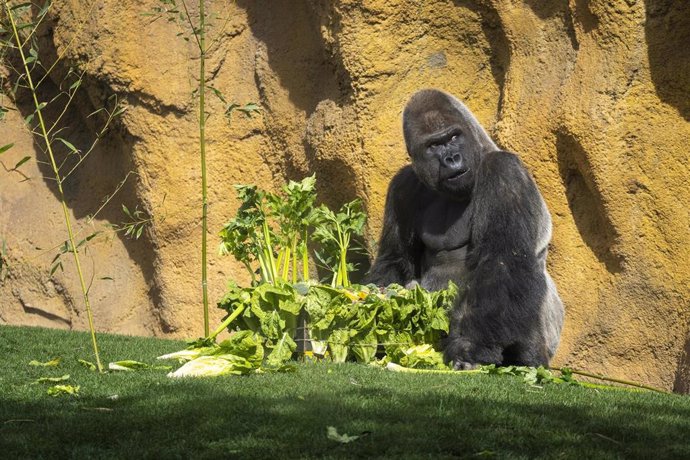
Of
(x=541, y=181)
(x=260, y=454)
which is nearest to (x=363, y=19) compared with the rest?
(x=541, y=181)

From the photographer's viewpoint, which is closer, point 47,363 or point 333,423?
point 333,423

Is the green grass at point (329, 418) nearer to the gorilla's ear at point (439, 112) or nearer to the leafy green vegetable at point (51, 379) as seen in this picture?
the leafy green vegetable at point (51, 379)

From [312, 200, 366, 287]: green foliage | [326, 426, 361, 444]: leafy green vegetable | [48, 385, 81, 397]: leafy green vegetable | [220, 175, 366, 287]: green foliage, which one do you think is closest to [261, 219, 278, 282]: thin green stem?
[220, 175, 366, 287]: green foliage

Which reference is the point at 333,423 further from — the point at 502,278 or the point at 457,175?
the point at 457,175

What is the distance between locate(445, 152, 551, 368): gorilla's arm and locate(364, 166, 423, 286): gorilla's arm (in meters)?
0.78

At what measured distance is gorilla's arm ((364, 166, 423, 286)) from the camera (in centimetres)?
716

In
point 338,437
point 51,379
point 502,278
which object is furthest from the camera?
point 502,278

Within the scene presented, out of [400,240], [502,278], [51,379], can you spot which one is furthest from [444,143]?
[51,379]

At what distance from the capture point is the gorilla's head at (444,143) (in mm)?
6629

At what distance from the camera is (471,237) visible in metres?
6.67

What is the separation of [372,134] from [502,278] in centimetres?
244

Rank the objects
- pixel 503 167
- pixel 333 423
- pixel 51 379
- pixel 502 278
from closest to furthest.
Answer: pixel 333 423, pixel 51 379, pixel 502 278, pixel 503 167

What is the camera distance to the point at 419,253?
23.8ft

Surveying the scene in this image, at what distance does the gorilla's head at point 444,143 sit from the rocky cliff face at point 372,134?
1126 mm
